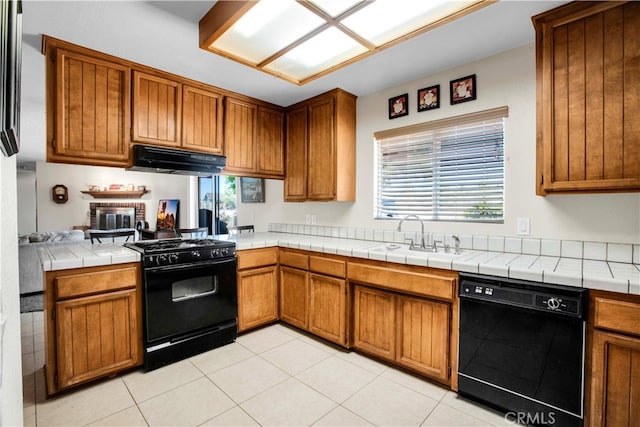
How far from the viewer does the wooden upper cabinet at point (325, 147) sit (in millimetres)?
3098

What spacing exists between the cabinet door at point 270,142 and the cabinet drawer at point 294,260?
39.7 inches

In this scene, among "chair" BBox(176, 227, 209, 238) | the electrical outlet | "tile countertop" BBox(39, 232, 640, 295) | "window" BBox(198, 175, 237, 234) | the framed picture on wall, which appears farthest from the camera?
the framed picture on wall

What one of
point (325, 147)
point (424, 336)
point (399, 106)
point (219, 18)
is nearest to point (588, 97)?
point (399, 106)

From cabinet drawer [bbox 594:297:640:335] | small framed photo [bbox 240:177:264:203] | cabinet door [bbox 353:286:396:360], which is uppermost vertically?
small framed photo [bbox 240:177:264:203]

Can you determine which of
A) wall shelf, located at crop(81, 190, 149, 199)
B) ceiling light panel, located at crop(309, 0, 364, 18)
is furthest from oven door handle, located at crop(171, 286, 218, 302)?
wall shelf, located at crop(81, 190, 149, 199)

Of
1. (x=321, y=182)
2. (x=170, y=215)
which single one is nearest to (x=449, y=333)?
(x=321, y=182)

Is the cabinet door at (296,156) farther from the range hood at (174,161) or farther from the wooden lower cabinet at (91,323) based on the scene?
the wooden lower cabinet at (91,323)

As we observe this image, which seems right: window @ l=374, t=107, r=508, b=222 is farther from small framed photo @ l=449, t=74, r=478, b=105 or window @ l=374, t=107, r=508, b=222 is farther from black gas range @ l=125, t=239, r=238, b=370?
black gas range @ l=125, t=239, r=238, b=370

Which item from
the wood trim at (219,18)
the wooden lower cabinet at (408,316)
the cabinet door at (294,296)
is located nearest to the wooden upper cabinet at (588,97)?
the wooden lower cabinet at (408,316)

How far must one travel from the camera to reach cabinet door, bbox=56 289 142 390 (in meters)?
2.01

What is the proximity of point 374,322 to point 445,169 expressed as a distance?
1.41 m

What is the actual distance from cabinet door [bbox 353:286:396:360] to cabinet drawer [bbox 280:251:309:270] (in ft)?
1.85

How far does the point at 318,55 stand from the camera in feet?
7.35

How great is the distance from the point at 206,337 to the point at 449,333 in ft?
6.32
